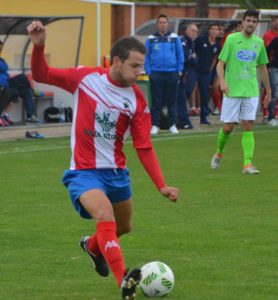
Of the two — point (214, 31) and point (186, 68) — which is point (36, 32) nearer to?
point (186, 68)

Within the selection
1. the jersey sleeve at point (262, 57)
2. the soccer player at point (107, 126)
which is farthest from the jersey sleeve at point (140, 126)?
the jersey sleeve at point (262, 57)

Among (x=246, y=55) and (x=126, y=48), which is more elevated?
(x=126, y=48)

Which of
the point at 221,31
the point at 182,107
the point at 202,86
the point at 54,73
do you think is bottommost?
the point at 182,107

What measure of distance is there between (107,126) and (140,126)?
0.78ft

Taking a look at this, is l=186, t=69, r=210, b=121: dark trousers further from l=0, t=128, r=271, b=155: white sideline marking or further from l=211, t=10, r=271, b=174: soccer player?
l=211, t=10, r=271, b=174: soccer player

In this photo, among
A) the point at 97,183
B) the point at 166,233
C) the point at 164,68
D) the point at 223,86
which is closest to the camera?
the point at 97,183

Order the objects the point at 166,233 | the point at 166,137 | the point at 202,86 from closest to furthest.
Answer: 1. the point at 166,233
2. the point at 166,137
3. the point at 202,86

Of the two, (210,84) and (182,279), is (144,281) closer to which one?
(182,279)

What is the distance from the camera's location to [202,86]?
23.8 metres

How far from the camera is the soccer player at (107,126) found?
7.56 meters

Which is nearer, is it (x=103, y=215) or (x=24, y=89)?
(x=103, y=215)

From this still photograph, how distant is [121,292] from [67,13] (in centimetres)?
1981

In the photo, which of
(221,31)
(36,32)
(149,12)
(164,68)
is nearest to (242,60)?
(164,68)

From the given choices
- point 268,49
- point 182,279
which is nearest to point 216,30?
point 268,49
